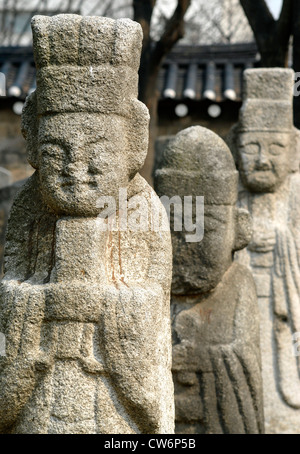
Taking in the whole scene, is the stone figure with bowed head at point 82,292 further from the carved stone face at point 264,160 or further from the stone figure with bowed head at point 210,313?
the carved stone face at point 264,160

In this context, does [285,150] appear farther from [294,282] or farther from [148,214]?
[148,214]

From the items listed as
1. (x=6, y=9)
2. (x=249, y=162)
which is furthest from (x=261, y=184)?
(x=6, y=9)

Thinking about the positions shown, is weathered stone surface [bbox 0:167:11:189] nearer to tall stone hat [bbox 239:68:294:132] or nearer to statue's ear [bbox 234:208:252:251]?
tall stone hat [bbox 239:68:294:132]

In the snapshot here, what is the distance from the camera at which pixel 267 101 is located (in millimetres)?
5477

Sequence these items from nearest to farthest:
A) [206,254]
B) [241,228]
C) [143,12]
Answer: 1. [206,254]
2. [241,228]
3. [143,12]

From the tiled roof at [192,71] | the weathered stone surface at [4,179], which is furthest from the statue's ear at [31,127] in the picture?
the tiled roof at [192,71]

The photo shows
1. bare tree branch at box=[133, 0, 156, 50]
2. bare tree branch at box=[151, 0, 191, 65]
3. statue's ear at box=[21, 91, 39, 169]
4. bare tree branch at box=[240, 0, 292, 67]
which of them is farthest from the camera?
bare tree branch at box=[133, 0, 156, 50]

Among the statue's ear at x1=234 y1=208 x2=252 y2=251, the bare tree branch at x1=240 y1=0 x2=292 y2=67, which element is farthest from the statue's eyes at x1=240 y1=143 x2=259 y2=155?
the bare tree branch at x1=240 y1=0 x2=292 y2=67

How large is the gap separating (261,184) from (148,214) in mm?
2297

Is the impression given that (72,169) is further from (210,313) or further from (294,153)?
(294,153)

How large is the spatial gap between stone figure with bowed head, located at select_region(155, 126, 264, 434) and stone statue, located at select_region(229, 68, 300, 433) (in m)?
1.00

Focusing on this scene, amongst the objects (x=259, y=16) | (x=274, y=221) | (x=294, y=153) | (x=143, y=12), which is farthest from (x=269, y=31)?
(x=274, y=221)

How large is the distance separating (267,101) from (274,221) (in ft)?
2.70

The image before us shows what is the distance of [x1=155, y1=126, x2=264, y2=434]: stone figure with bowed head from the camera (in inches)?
159
